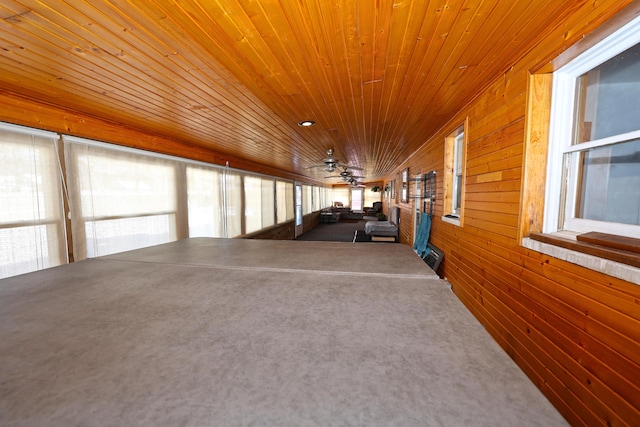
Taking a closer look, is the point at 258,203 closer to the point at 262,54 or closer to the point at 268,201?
the point at 268,201

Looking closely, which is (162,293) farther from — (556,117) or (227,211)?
(227,211)

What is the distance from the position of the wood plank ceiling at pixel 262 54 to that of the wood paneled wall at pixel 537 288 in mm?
159

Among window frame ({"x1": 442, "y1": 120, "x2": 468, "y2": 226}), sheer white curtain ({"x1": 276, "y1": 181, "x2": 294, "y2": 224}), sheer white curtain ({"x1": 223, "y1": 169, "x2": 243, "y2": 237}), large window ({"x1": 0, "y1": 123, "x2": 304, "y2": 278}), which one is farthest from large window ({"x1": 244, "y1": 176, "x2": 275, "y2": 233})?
window frame ({"x1": 442, "y1": 120, "x2": 468, "y2": 226})

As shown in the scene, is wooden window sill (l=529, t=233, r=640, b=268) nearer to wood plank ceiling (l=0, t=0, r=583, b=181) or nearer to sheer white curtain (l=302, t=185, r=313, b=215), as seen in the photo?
wood plank ceiling (l=0, t=0, r=583, b=181)

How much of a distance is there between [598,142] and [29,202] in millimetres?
3771

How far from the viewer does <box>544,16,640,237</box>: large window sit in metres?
1.03

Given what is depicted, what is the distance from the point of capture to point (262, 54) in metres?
1.46

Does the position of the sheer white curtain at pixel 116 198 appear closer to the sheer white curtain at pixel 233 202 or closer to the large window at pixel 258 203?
the sheer white curtain at pixel 233 202

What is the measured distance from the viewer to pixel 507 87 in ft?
5.44

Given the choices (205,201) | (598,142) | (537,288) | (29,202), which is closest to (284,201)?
(205,201)

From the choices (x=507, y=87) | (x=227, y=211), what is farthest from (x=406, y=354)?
(x=227, y=211)

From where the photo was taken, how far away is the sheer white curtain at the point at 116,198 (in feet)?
7.68

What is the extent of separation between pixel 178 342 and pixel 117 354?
0.14 meters

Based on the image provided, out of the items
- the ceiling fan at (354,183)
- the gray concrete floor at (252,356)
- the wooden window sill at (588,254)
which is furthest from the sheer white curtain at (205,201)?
the ceiling fan at (354,183)
